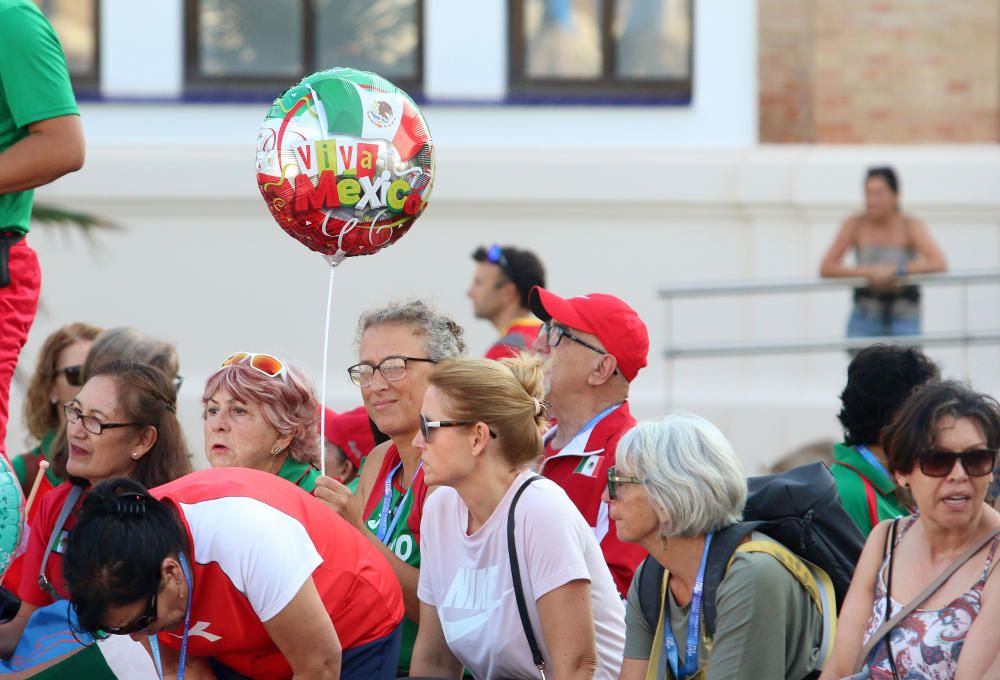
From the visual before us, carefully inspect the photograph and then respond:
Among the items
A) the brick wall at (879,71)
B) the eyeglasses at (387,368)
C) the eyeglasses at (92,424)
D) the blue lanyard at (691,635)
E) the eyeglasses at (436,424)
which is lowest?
the blue lanyard at (691,635)

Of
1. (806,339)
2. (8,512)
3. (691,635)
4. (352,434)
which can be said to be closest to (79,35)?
(806,339)

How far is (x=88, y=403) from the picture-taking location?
472 centimetres

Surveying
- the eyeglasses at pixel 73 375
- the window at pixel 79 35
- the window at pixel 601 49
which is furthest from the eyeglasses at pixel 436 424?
the window at pixel 79 35

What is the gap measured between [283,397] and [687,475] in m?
1.35

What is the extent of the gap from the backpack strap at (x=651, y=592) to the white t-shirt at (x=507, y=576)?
0.34ft

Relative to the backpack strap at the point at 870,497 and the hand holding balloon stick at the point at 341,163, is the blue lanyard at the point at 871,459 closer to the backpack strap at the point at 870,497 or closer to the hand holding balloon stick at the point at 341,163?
the backpack strap at the point at 870,497

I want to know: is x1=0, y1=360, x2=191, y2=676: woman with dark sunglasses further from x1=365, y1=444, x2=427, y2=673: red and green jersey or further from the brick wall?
the brick wall

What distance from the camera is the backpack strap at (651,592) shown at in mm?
4137

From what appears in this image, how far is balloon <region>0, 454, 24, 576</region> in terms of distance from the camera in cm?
405

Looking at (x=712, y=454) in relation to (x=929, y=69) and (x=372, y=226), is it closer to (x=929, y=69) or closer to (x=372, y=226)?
A: (x=372, y=226)

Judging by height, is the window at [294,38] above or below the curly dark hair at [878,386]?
above

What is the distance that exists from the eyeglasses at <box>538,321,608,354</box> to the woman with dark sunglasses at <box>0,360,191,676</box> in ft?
3.94

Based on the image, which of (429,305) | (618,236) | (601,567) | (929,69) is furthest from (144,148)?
(601,567)

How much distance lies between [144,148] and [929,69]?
18.0 feet
